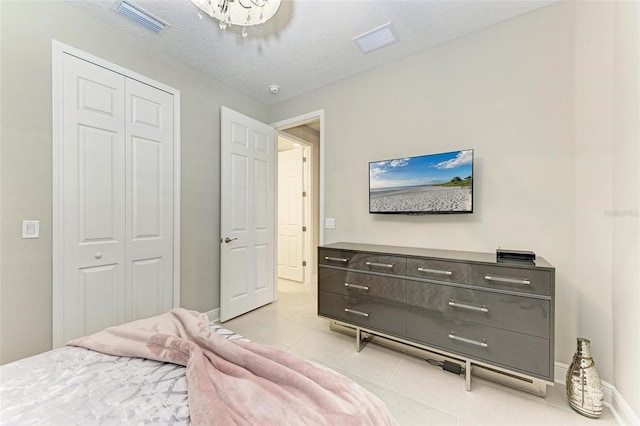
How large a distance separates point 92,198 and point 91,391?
167cm

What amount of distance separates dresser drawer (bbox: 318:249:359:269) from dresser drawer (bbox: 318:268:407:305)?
2.5 inches

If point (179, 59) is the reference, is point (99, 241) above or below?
below

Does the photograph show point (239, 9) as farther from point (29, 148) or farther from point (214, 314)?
point (214, 314)

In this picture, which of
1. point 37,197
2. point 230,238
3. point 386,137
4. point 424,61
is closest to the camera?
point 37,197

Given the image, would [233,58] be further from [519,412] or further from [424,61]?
[519,412]

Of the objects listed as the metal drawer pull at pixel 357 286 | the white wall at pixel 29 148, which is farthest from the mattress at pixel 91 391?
the metal drawer pull at pixel 357 286

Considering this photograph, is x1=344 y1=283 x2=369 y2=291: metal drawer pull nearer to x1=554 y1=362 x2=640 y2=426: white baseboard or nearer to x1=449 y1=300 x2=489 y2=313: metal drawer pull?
x1=449 y1=300 x2=489 y2=313: metal drawer pull

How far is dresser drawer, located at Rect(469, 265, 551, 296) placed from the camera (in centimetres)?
155

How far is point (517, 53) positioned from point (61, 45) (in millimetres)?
3517

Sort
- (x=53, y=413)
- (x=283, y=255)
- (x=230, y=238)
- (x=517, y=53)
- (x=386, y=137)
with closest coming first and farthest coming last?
(x=53, y=413) → (x=517, y=53) → (x=386, y=137) → (x=230, y=238) → (x=283, y=255)

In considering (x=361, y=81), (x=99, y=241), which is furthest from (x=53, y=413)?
(x=361, y=81)

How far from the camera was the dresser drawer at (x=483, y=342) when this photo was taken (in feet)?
5.14

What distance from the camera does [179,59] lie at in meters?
2.58

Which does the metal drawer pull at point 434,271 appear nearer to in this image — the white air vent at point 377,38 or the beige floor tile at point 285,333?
the beige floor tile at point 285,333
